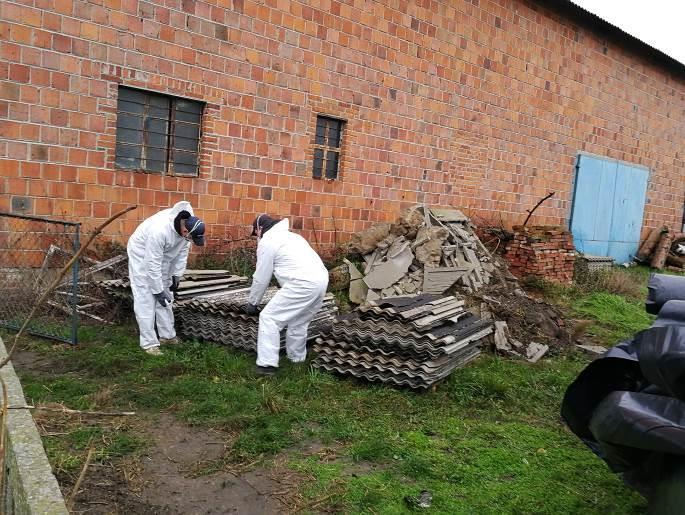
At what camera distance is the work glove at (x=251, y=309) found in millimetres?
6754

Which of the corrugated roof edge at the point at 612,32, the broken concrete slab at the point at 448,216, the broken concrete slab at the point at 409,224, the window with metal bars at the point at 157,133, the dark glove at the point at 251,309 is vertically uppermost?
the corrugated roof edge at the point at 612,32

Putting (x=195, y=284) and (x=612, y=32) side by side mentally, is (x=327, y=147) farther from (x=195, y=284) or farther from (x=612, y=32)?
(x=612, y=32)

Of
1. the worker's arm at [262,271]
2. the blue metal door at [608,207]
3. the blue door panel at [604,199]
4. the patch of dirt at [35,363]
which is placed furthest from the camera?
the blue door panel at [604,199]

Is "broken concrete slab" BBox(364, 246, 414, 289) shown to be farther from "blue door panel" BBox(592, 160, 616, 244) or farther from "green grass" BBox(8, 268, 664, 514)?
"blue door panel" BBox(592, 160, 616, 244)

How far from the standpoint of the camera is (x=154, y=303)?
22.5 feet

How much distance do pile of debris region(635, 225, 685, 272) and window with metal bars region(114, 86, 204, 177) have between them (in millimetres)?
15082

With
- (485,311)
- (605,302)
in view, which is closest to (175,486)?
(485,311)

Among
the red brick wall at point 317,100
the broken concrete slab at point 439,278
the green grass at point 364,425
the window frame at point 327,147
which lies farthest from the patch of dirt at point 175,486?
the window frame at point 327,147

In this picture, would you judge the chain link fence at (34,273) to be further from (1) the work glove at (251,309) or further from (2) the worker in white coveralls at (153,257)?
(1) the work glove at (251,309)

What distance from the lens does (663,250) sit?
18422mm

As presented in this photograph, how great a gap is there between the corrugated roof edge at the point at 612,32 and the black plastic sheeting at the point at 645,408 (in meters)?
12.7

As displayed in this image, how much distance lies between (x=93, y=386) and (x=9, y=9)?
4.66 metres

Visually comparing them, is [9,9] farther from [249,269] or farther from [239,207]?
[249,269]

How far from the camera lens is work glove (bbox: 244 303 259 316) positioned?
6754 millimetres
